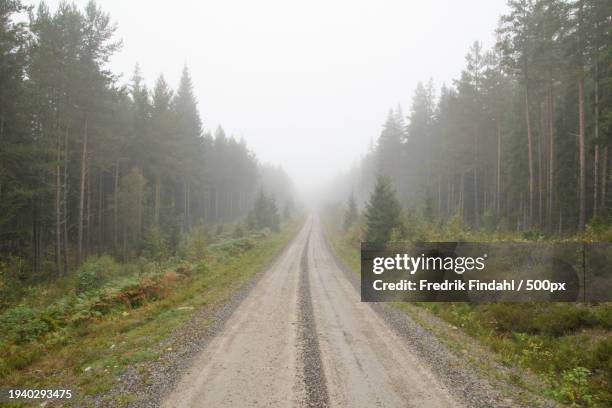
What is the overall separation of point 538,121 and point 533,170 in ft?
17.3

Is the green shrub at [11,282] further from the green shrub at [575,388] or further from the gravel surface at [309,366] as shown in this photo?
the green shrub at [575,388]

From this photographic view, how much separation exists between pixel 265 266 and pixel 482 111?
88.9 ft

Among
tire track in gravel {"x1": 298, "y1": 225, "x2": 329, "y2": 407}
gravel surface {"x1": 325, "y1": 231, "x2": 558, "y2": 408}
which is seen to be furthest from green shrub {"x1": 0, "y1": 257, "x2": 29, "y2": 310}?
gravel surface {"x1": 325, "y1": 231, "x2": 558, "y2": 408}

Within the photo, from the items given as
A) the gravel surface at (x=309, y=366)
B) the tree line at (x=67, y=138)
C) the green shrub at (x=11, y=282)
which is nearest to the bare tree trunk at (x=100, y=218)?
the tree line at (x=67, y=138)

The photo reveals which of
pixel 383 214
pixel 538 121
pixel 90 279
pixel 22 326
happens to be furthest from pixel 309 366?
pixel 538 121

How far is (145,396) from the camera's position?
5.54 m

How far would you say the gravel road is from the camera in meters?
5.47

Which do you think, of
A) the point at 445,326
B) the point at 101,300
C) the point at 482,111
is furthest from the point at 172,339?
the point at 482,111

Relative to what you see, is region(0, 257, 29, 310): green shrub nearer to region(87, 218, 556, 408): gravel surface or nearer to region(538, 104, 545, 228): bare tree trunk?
region(87, 218, 556, 408): gravel surface

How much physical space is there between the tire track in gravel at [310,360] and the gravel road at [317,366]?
18 mm

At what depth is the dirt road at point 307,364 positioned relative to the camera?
5477 mm

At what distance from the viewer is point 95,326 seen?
9.65 m

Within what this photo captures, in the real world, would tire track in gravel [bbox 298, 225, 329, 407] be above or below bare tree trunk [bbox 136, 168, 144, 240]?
below

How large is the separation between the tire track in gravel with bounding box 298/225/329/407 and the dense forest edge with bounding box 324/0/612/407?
12.6ft
